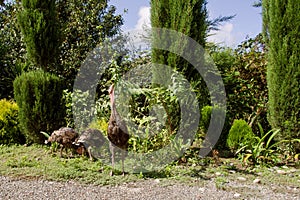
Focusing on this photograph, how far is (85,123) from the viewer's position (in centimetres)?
558

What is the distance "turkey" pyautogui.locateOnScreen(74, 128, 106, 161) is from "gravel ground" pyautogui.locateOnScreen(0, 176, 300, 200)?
1.08 meters

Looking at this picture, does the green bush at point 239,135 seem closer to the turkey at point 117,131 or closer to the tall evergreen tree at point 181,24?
the tall evergreen tree at point 181,24

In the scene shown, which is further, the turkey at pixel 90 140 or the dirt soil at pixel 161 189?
the turkey at pixel 90 140

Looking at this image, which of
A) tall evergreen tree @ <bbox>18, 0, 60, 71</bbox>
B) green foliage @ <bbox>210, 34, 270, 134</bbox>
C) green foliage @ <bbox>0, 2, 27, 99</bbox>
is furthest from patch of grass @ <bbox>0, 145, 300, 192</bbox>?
green foliage @ <bbox>0, 2, 27, 99</bbox>

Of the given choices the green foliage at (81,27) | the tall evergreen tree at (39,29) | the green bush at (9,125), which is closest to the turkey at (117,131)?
the tall evergreen tree at (39,29)

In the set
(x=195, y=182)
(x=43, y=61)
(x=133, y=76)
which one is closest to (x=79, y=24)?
(x=43, y=61)

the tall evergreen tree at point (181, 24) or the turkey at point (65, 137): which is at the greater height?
the tall evergreen tree at point (181, 24)

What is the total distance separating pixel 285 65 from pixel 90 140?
3284mm

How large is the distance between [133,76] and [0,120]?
2.72 m

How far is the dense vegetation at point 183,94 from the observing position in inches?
188

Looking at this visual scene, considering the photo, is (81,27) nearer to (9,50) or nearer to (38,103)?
(9,50)

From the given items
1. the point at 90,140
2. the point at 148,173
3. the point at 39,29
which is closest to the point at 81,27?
the point at 39,29

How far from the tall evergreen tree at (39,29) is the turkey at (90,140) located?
2.35 m

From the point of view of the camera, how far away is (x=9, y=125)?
19.7 ft
